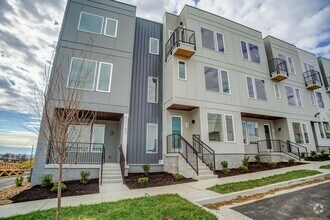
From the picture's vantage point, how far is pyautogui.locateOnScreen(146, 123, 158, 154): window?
1084 cm

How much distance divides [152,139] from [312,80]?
16692 millimetres

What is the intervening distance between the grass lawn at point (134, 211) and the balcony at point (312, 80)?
721 inches

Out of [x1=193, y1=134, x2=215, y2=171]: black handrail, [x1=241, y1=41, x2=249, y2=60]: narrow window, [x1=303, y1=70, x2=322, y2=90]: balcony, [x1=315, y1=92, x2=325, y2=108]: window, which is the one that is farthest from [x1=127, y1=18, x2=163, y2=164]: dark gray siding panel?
[x1=315, y1=92, x2=325, y2=108]: window

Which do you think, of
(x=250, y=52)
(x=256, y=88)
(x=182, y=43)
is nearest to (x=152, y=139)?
(x=182, y=43)

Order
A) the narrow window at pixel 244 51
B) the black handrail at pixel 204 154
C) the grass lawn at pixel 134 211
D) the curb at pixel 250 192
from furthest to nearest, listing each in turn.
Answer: the narrow window at pixel 244 51, the black handrail at pixel 204 154, the curb at pixel 250 192, the grass lawn at pixel 134 211

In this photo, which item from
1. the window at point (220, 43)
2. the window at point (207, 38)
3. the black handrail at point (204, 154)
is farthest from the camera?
the window at point (220, 43)

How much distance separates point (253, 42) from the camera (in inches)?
565

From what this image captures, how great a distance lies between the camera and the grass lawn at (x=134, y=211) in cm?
374

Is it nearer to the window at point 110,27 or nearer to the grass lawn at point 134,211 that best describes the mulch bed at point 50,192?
the grass lawn at point 134,211

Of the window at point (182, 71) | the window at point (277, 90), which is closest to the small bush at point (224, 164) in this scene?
the window at point (182, 71)

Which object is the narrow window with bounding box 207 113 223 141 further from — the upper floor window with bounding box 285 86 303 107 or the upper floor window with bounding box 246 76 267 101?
the upper floor window with bounding box 285 86 303 107

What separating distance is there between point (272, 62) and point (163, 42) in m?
9.77

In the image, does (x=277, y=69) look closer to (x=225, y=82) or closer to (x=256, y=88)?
(x=256, y=88)

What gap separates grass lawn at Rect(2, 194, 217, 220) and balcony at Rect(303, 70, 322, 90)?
1831 cm
